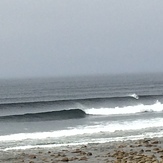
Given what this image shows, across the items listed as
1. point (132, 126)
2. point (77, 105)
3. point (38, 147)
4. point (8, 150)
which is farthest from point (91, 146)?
point (77, 105)

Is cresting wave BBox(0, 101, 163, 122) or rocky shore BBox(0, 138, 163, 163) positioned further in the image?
cresting wave BBox(0, 101, 163, 122)

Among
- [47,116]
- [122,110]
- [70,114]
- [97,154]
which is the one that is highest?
[122,110]

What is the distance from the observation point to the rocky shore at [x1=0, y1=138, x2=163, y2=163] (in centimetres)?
1717

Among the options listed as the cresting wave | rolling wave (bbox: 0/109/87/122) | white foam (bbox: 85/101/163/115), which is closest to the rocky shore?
the cresting wave

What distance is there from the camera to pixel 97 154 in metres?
18.7

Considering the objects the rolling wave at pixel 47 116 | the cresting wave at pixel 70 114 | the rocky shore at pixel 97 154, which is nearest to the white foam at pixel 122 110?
the cresting wave at pixel 70 114

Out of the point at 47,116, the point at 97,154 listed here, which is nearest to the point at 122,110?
the point at 47,116

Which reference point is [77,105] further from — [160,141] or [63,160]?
[63,160]

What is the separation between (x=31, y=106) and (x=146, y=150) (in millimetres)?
36442

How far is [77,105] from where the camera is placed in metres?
54.7

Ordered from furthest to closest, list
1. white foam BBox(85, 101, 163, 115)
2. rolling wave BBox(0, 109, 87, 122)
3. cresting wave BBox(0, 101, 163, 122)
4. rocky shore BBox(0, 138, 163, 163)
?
white foam BBox(85, 101, 163, 115)
cresting wave BBox(0, 101, 163, 122)
rolling wave BBox(0, 109, 87, 122)
rocky shore BBox(0, 138, 163, 163)

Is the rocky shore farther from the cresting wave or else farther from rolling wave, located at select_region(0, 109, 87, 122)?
rolling wave, located at select_region(0, 109, 87, 122)

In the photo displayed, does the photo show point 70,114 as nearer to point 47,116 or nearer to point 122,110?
point 47,116

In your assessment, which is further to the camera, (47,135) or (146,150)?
(47,135)
